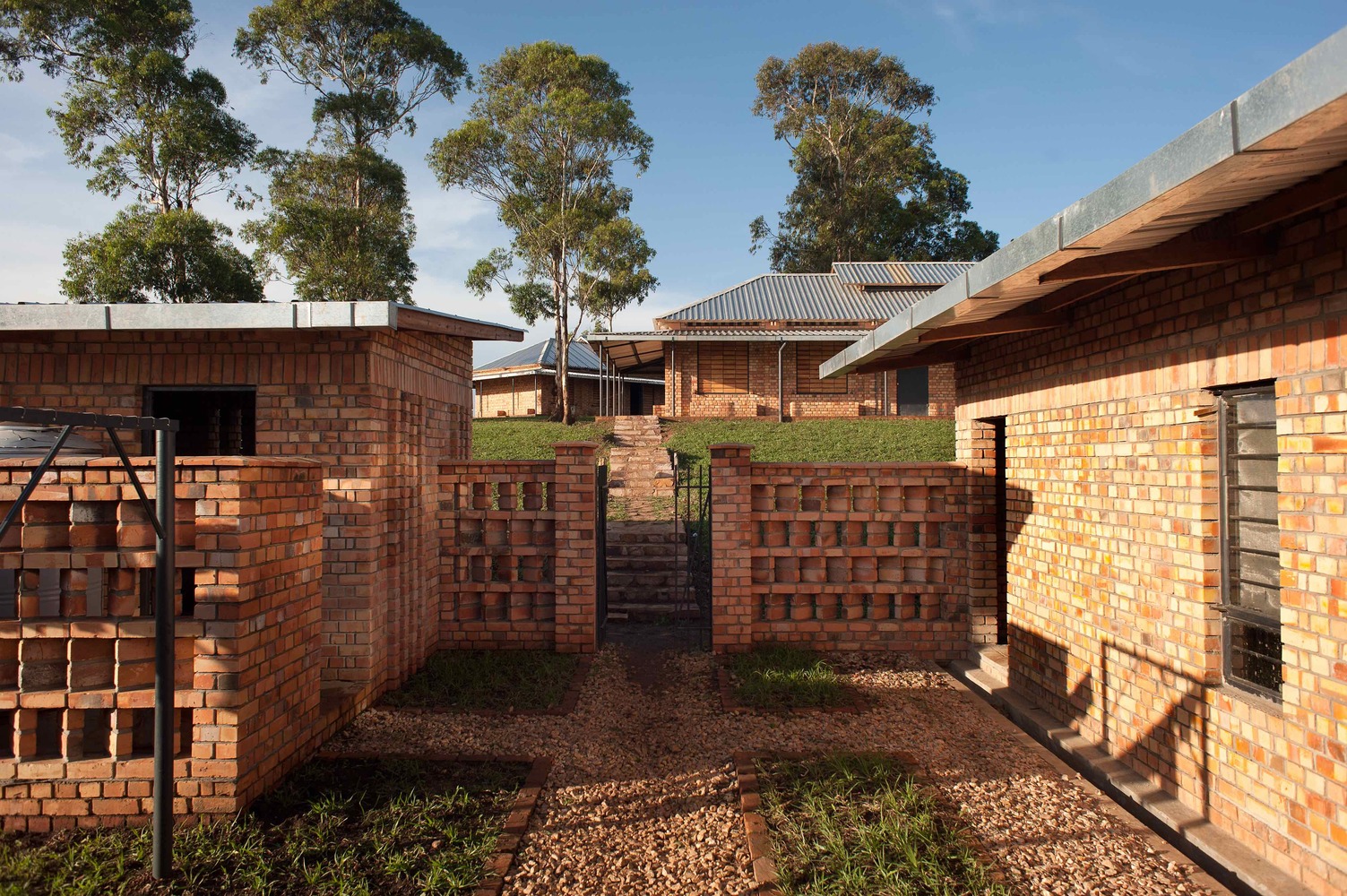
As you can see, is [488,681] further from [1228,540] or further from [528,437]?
[528,437]

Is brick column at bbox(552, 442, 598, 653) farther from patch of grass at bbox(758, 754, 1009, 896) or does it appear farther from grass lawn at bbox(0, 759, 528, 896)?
patch of grass at bbox(758, 754, 1009, 896)

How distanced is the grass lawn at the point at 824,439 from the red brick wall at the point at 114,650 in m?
11.7

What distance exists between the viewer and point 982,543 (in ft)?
21.5

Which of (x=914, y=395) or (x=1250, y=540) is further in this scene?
(x=914, y=395)

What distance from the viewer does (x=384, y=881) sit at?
3.14 metres

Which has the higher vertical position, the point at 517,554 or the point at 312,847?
the point at 517,554

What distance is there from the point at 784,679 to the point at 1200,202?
4178 millimetres

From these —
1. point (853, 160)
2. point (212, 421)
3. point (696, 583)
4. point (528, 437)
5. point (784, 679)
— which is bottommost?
point (784, 679)

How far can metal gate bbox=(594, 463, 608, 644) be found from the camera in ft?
22.5

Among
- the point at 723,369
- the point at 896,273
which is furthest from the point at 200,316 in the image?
the point at 896,273

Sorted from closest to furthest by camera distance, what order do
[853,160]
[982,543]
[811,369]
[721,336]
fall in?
1. [982,543]
2. [721,336]
3. [811,369]
4. [853,160]

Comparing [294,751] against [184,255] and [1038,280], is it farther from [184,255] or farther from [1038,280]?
[184,255]

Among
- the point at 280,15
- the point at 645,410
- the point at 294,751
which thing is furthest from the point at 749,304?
the point at 294,751

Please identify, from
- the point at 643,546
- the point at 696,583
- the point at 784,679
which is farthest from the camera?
the point at 643,546
